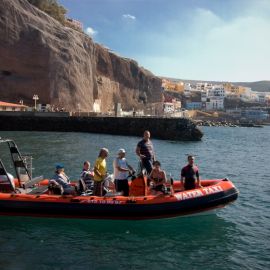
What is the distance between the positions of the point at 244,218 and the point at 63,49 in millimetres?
62428

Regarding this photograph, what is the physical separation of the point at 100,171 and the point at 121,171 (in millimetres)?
615

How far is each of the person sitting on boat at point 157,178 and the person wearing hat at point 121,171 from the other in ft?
2.22

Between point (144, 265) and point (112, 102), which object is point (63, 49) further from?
point (144, 265)

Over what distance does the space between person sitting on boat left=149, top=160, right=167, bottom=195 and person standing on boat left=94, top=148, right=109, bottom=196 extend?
4.84 ft

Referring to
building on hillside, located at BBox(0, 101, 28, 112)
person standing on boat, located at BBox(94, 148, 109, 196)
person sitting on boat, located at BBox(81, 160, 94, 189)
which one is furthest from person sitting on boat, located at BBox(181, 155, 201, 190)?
building on hillside, located at BBox(0, 101, 28, 112)

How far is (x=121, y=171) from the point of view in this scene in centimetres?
1176

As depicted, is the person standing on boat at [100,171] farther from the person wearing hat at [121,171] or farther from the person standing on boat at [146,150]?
the person standing on boat at [146,150]

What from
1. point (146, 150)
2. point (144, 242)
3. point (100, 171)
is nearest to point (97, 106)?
point (146, 150)

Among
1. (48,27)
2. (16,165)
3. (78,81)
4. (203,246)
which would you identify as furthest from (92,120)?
(203,246)

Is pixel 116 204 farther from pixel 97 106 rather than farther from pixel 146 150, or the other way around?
pixel 97 106

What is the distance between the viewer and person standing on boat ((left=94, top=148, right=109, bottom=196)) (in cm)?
1135

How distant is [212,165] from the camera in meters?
26.5

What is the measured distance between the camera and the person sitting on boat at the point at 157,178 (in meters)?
12.1

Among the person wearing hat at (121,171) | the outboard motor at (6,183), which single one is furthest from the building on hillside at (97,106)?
the person wearing hat at (121,171)
